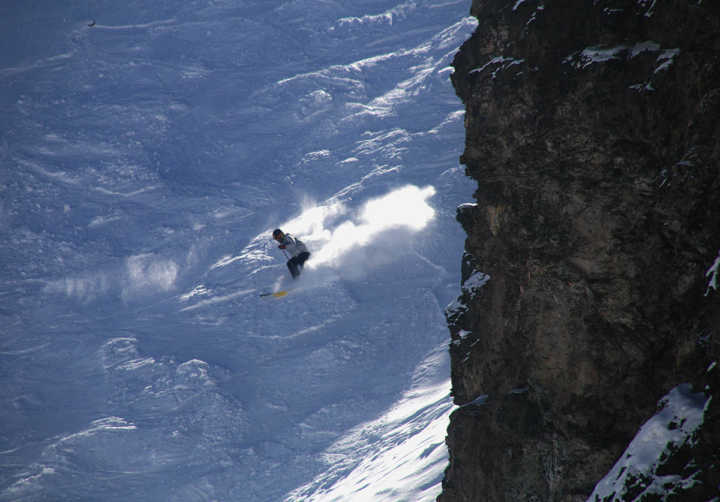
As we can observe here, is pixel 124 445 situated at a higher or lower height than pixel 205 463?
higher

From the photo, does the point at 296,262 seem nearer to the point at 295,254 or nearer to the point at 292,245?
the point at 295,254

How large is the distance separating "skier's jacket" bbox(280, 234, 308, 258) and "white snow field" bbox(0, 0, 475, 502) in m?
64.2

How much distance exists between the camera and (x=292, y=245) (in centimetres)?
2388

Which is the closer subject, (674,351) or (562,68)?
(674,351)

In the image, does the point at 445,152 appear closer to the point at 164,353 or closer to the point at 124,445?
the point at 164,353

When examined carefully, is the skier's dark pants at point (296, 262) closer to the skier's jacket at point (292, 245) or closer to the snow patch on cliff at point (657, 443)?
the skier's jacket at point (292, 245)

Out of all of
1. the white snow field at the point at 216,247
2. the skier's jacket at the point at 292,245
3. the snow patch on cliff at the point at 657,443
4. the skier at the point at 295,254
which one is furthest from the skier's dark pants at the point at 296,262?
the white snow field at the point at 216,247

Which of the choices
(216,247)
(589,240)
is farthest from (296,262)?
(216,247)

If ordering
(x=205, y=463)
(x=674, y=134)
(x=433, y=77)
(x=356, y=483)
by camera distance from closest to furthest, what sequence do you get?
(x=674, y=134)
(x=356, y=483)
(x=205, y=463)
(x=433, y=77)

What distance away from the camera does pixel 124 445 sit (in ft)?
356

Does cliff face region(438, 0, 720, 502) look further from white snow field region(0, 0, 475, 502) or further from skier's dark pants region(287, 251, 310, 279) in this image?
white snow field region(0, 0, 475, 502)

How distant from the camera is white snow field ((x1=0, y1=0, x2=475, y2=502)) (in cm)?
10600

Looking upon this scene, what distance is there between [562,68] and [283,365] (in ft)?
336

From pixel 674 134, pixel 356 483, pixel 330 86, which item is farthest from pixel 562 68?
pixel 330 86
